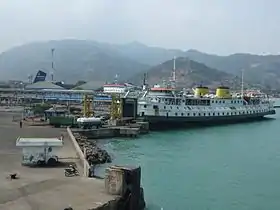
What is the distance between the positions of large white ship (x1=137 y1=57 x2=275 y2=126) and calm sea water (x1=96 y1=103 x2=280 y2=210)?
2435 mm

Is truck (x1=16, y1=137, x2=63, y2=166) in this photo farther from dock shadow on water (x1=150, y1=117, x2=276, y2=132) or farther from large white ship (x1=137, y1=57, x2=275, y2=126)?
large white ship (x1=137, y1=57, x2=275, y2=126)

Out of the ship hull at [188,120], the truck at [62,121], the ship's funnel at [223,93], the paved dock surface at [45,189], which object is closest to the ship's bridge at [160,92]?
the ship hull at [188,120]

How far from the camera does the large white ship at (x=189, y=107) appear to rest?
41.7 m

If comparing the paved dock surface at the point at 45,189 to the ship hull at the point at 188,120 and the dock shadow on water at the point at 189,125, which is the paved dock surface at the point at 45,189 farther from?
the dock shadow on water at the point at 189,125

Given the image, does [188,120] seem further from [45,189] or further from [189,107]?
[45,189]

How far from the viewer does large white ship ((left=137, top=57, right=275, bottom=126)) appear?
137ft

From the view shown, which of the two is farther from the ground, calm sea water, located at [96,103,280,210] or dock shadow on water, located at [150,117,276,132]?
dock shadow on water, located at [150,117,276,132]

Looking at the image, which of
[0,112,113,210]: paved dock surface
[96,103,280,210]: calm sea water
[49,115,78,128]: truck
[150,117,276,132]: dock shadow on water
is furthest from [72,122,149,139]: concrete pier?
[0,112,113,210]: paved dock surface

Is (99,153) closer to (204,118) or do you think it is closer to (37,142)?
(37,142)

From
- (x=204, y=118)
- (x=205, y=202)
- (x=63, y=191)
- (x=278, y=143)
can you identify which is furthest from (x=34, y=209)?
(x=204, y=118)

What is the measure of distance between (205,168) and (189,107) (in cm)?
2194

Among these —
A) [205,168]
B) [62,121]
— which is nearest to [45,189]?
[205,168]

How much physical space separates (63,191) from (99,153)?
36.0 ft

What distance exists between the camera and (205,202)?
637 inches
